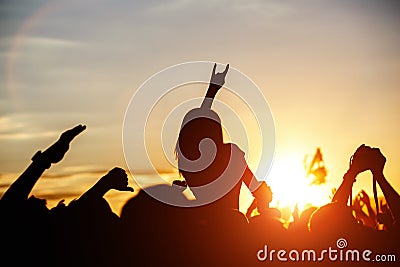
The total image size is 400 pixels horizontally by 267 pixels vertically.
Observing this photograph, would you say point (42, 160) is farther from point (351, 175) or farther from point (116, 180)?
point (351, 175)

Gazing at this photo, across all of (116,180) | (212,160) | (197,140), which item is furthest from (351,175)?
(116,180)

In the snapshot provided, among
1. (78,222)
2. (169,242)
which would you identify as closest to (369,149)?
(169,242)

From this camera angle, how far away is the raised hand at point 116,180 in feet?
30.6

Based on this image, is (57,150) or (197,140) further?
(197,140)

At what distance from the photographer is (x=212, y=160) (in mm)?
10000

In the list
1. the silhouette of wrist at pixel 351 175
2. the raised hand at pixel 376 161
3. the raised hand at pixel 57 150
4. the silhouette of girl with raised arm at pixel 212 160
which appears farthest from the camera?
the raised hand at pixel 376 161

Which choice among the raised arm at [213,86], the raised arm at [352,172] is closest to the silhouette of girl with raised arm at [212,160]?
the raised arm at [213,86]

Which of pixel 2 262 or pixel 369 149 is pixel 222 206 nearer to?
pixel 369 149

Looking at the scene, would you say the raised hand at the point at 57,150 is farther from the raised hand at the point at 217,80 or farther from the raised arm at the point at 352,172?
the raised arm at the point at 352,172

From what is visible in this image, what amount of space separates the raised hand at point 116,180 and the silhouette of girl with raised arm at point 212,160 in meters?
0.80

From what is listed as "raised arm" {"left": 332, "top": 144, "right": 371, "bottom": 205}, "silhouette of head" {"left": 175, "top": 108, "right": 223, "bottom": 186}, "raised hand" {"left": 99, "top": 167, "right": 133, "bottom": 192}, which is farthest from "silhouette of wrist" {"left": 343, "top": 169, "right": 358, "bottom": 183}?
"raised hand" {"left": 99, "top": 167, "right": 133, "bottom": 192}

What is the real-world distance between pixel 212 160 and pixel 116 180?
1.37m

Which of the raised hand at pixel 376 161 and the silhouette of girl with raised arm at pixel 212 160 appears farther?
the raised hand at pixel 376 161

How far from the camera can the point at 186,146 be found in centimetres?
989
